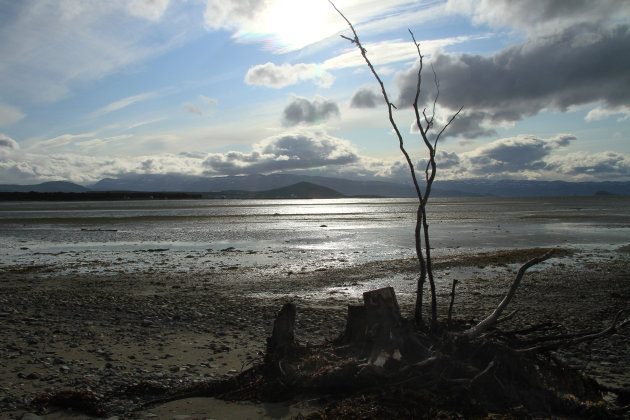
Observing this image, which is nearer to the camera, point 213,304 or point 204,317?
point 204,317

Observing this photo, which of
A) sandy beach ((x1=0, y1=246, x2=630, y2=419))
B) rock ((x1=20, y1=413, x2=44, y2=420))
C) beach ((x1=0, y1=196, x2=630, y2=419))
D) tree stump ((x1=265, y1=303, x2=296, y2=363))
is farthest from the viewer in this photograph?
beach ((x1=0, y1=196, x2=630, y2=419))

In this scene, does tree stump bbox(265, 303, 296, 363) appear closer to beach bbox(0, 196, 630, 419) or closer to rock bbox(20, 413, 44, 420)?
beach bbox(0, 196, 630, 419)

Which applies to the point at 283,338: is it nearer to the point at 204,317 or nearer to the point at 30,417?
the point at 30,417

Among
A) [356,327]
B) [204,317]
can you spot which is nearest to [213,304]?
[204,317]

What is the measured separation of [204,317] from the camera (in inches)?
333

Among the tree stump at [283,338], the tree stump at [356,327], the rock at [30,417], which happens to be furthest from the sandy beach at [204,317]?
the tree stump at [356,327]

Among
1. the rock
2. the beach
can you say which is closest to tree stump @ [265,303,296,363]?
the beach

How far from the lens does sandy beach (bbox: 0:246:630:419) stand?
207 inches

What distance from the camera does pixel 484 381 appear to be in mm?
4293

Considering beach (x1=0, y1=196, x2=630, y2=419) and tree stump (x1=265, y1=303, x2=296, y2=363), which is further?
beach (x1=0, y1=196, x2=630, y2=419)

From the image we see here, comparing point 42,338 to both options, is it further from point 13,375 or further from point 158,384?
point 158,384

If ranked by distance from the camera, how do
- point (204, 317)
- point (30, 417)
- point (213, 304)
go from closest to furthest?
point (30, 417), point (204, 317), point (213, 304)

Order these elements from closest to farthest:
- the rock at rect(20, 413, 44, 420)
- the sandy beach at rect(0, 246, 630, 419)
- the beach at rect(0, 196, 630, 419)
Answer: the rock at rect(20, 413, 44, 420)
the sandy beach at rect(0, 246, 630, 419)
the beach at rect(0, 196, 630, 419)

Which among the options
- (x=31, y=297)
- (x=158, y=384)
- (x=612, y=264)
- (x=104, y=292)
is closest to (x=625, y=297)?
(x=612, y=264)
